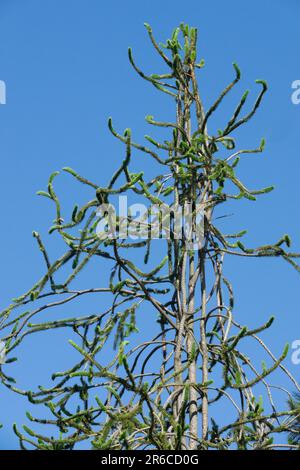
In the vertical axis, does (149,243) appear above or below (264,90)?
below

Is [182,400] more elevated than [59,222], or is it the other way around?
[59,222]

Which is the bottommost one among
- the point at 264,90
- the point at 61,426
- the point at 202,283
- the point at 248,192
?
the point at 61,426

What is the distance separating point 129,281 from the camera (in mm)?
6137

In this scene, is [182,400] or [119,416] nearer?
[119,416]

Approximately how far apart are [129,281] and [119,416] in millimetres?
1030

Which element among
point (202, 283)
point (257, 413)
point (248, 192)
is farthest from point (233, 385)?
point (248, 192)

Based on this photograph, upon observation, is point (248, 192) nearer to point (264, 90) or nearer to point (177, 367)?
point (264, 90)

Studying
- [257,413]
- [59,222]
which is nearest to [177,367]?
[257,413]

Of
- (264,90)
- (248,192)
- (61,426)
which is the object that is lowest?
(61,426)
